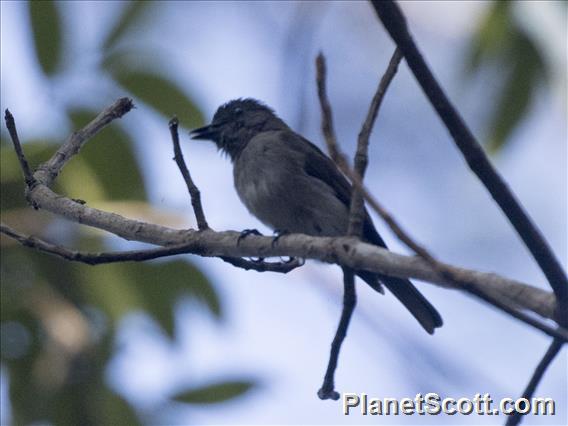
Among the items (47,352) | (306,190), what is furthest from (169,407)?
(306,190)

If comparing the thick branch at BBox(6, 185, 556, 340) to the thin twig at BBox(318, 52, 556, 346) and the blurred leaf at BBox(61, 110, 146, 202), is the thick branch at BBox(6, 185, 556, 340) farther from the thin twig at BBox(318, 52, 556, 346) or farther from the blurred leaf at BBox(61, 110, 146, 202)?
the blurred leaf at BBox(61, 110, 146, 202)

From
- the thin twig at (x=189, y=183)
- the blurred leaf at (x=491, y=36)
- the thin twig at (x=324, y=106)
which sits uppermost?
the blurred leaf at (x=491, y=36)

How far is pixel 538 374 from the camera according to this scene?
2.59 m

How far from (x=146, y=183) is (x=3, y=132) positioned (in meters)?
0.69

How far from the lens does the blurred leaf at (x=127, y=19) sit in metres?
4.40

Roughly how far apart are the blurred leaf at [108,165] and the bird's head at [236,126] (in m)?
→ 1.24

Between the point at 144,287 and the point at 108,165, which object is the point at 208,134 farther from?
the point at 144,287

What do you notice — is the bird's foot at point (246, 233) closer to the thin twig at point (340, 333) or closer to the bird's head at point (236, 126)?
the thin twig at point (340, 333)

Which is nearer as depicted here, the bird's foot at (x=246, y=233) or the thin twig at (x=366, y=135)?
the thin twig at (x=366, y=135)

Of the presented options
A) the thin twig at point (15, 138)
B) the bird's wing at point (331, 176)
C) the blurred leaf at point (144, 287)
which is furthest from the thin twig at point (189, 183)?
the bird's wing at point (331, 176)

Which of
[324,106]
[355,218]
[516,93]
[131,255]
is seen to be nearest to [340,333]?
[355,218]

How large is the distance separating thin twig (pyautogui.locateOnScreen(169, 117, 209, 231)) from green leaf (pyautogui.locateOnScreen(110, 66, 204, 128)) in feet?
3.30

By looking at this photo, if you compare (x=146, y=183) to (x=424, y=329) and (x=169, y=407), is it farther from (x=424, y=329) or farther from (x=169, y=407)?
(x=424, y=329)

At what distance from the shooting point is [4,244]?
14.6ft
